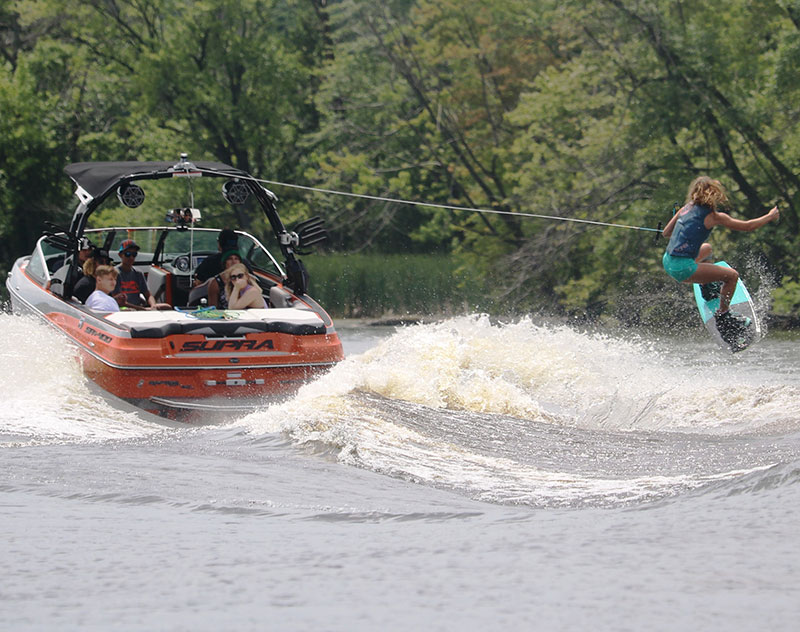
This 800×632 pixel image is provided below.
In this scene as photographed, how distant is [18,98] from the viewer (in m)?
30.1

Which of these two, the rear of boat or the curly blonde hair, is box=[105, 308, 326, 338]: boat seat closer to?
the rear of boat

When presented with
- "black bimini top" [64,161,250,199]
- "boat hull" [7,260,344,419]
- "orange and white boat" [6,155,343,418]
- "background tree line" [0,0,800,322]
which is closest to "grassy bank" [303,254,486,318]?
"background tree line" [0,0,800,322]

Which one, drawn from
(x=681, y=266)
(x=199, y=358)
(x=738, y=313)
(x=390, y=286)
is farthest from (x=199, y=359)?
(x=390, y=286)

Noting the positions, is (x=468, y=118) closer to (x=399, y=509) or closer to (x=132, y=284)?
(x=132, y=284)

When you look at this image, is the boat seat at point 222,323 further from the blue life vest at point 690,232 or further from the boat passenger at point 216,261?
the blue life vest at point 690,232

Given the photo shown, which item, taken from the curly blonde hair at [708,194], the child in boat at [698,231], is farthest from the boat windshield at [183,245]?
the curly blonde hair at [708,194]

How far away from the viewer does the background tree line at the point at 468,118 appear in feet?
66.9

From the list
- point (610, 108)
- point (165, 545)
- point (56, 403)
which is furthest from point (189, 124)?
point (165, 545)

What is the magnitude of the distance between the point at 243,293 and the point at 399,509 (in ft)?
15.7

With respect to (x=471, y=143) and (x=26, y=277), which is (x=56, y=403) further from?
(x=471, y=143)

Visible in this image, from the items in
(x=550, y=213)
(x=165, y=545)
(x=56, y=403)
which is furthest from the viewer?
(x=550, y=213)

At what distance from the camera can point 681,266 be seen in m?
9.13

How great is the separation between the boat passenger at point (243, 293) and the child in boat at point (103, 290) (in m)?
0.96

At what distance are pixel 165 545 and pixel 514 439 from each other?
9.52 ft
